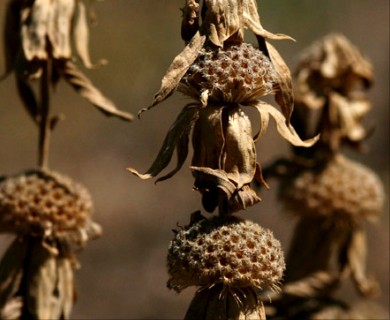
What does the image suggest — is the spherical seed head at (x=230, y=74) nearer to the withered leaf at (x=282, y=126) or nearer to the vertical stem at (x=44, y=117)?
the withered leaf at (x=282, y=126)

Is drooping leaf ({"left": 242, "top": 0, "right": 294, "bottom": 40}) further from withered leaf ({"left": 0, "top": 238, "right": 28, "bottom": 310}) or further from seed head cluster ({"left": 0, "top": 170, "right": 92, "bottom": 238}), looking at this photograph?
withered leaf ({"left": 0, "top": 238, "right": 28, "bottom": 310})

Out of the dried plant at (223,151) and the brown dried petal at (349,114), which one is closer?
the dried plant at (223,151)

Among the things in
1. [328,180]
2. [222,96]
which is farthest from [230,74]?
[328,180]

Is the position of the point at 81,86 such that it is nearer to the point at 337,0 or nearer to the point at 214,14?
the point at 214,14

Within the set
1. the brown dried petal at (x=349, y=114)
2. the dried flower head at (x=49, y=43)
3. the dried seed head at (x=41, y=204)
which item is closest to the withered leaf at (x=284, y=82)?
the dried flower head at (x=49, y=43)

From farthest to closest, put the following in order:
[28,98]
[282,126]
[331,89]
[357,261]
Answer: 1. [357,261]
2. [331,89]
3. [28,98]
4. [282,126]

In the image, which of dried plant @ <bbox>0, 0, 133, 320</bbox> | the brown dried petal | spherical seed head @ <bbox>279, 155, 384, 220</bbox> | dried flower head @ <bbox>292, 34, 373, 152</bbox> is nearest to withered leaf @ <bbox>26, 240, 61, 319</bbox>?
dried plant @ <bbox>0, 0, 133, 320</bbox>

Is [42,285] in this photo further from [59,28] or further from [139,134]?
[139,134]

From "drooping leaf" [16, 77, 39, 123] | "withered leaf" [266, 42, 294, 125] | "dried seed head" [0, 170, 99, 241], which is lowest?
"dried seed head" [0, 170, 99, 241]
